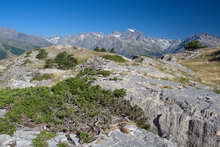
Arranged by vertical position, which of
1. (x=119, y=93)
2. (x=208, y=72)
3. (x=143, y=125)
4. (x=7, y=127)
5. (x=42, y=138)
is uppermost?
(x=208, y=72)

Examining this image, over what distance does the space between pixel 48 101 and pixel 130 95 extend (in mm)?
6225

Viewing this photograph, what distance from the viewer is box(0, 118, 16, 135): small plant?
8.37 m

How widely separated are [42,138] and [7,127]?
223 centimetres

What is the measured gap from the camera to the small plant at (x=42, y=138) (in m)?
7.61

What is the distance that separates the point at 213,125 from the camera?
853 centimetres

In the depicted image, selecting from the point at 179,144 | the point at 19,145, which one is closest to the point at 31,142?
the point at 19,145

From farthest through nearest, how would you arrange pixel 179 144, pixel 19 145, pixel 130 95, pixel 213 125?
pixel 130 95
pixel 179 144
pixel 213 125
pixel 19 145

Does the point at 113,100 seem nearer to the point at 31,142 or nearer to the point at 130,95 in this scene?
the point at 130,95

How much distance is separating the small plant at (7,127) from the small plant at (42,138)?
1520mm

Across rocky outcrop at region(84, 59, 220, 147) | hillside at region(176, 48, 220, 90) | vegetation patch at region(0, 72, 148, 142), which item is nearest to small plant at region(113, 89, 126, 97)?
→ vegetation patch at region(0, 72, 148, 142)

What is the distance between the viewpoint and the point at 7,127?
8.68m

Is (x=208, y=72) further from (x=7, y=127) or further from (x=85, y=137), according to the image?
(x=7, y=127)

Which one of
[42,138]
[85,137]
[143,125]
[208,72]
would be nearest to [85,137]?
[85,137]

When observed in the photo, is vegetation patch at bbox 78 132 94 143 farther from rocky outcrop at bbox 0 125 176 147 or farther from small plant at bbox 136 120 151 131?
small plant at bbox 136 120 151 131
